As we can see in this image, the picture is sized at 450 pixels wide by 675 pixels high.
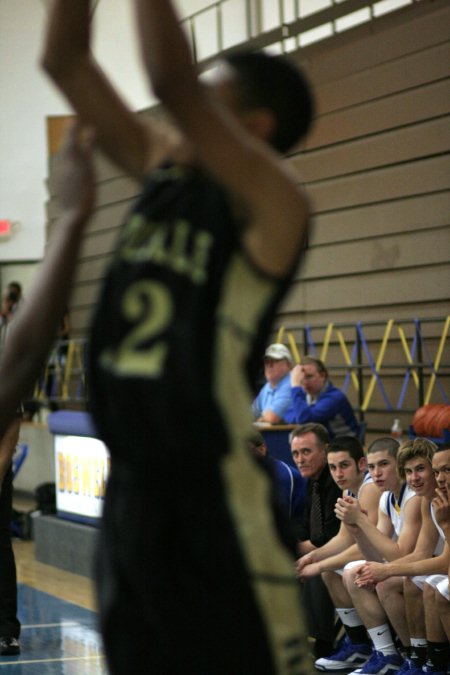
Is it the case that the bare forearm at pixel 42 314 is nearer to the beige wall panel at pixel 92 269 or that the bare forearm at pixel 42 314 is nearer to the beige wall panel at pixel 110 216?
the beige wall panel at pixel 110 216

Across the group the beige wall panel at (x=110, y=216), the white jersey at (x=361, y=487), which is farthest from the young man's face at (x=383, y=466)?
the beige wall panel at (x=110, y=216)

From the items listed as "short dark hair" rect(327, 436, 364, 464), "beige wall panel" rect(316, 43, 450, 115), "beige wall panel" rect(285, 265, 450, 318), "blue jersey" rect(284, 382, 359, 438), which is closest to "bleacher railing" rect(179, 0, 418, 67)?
"beige wall panel" rect(316, 43, 450, 115)

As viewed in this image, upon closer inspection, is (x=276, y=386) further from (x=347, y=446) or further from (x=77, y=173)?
(x=77, y=173)

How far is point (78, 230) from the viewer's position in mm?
1955

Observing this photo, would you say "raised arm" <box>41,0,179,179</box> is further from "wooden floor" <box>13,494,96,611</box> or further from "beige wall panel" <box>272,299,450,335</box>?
"beige wall panel" <box>272,299,450,335</box>

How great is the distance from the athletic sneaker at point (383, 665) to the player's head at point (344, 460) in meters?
0.94

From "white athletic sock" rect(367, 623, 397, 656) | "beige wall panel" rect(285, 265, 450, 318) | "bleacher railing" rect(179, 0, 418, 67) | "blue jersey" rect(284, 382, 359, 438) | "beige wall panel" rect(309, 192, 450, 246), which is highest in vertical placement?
"bleacher railing" rect(179, 0, 418, 67)

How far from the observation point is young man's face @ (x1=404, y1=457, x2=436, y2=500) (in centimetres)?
557

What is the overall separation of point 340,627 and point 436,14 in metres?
6.96

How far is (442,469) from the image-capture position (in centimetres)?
532

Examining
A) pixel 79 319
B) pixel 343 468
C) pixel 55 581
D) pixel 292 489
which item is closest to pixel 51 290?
pixel 343 468

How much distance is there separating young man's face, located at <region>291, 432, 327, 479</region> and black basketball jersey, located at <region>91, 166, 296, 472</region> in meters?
4.61

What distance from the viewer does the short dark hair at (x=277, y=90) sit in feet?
6.21

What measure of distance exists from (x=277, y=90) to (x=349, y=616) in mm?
4753
